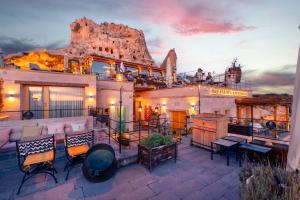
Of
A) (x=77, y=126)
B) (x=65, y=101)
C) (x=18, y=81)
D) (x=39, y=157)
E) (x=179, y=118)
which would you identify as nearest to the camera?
(x=39, y=157)

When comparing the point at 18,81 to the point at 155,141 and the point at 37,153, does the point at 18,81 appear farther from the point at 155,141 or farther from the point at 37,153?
the point at 155,141

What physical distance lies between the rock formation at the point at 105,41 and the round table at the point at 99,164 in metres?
29.6

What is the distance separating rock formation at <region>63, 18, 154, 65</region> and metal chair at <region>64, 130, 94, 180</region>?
29.0 metres

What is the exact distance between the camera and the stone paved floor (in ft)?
9.15

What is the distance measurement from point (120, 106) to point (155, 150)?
3.15 meters

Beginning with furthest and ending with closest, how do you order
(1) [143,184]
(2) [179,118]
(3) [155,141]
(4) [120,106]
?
1. (2) [179,118]
2. (4) [120,106]
3. (3) [155,141]
4. (1) [143,184]

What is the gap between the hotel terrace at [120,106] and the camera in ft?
17.4

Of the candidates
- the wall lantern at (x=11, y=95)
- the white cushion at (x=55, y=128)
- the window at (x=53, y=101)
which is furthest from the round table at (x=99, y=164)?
the wall lantern at (x=11, y=95)

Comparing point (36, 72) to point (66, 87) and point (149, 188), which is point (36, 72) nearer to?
point (66, 87)

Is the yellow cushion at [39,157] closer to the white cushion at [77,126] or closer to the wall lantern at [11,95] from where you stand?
the white cushion at [77,126]

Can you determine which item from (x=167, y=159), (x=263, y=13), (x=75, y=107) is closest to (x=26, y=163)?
(x=167, y=159)

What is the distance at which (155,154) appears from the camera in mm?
3939

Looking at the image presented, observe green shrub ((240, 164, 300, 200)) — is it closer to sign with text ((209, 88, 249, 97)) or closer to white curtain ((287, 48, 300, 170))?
white curtain ((287, 48, 300, 170))

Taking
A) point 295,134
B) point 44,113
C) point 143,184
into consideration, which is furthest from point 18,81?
point 295,134
